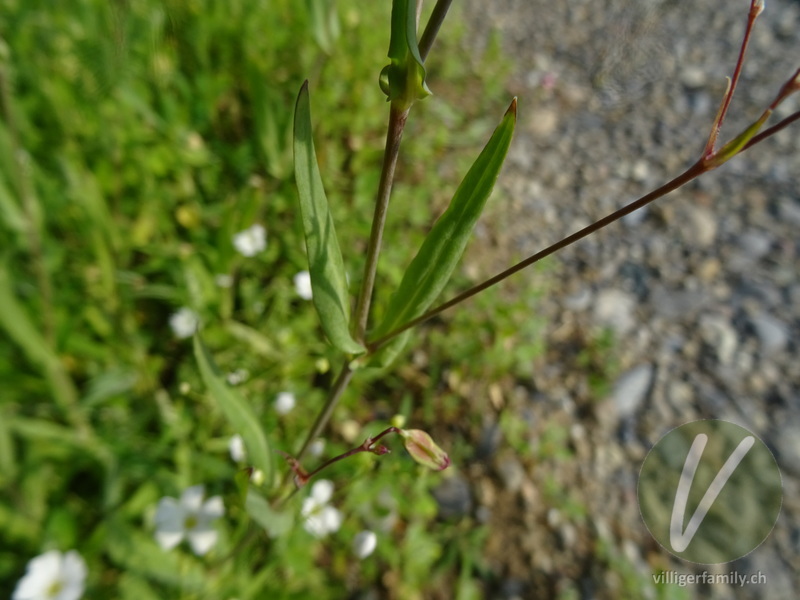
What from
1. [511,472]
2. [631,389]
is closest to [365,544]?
[511,472]

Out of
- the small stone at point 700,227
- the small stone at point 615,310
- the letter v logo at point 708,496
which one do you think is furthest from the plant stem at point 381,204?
the small stone at point 700,227

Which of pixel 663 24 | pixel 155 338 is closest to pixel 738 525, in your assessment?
pixel 155 338

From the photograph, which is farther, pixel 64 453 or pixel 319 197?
pixel 64 453

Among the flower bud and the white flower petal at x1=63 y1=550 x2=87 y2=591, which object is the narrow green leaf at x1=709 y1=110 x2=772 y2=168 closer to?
the flower bud

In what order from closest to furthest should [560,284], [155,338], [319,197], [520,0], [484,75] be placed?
[319,197]
[155,338]
[560,284]
[484,75]
[520,0]

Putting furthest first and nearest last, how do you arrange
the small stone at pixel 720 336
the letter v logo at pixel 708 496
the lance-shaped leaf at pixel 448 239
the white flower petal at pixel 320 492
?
the small stone at pixel 720 336 < the letter v logo at pixel 708 496 < the white flower petal at pixel 320 492 < the lance-shaped leaf at pixel 448 239

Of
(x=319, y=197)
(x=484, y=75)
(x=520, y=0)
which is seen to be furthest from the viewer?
(x=520, y=0)

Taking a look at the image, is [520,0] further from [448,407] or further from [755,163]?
[448,407]

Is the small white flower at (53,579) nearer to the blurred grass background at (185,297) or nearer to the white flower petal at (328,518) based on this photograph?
the blurred grass background at (185,297)
